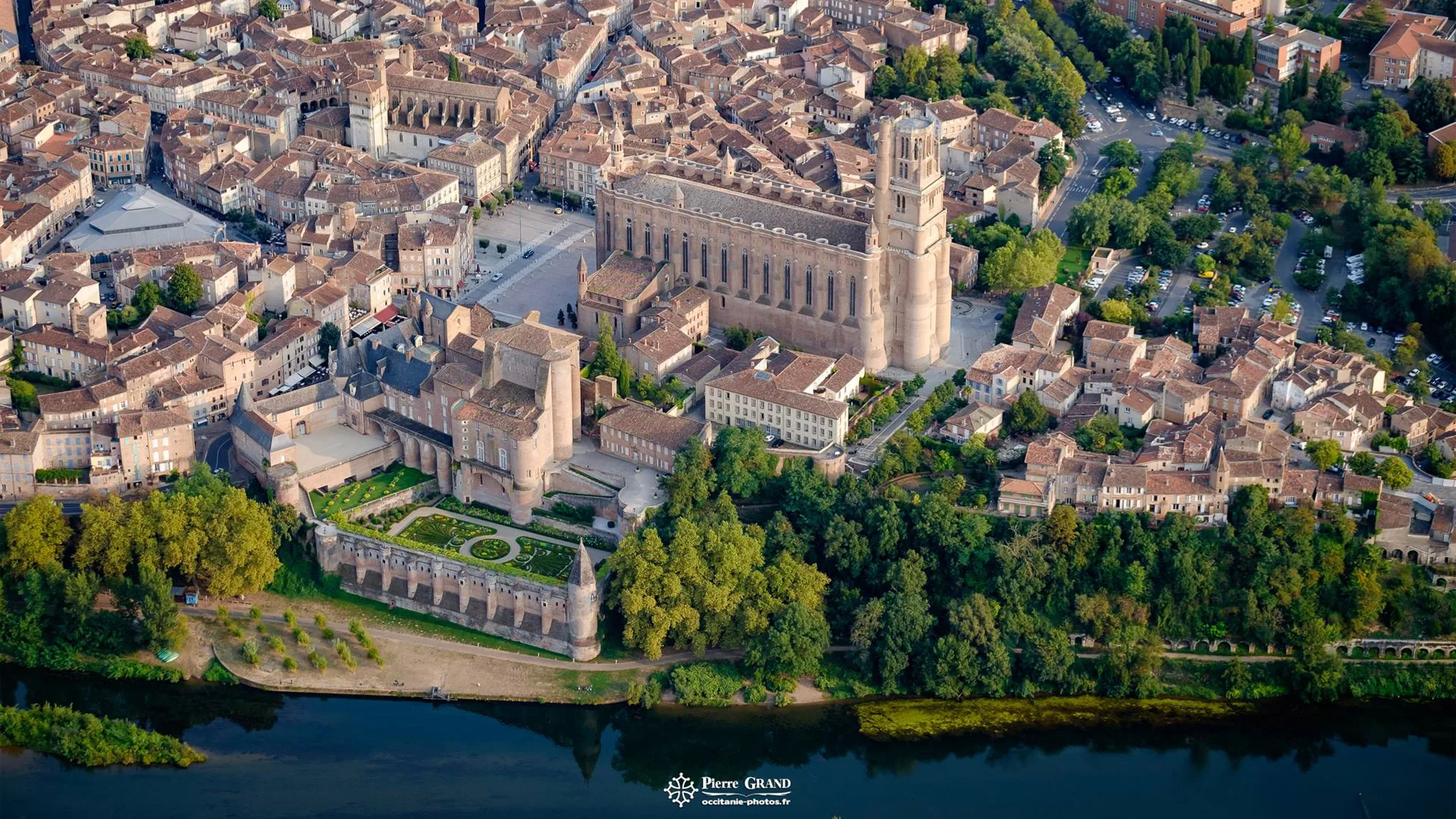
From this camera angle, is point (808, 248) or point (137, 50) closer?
point (808, 248)

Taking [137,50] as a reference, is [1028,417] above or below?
below

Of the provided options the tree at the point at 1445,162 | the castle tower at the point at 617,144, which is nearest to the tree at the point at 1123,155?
the tree at the point at 1445,162

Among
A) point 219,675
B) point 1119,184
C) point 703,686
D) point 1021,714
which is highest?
point 1119,184

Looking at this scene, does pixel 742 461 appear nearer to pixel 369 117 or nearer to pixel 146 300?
pixel 146 300

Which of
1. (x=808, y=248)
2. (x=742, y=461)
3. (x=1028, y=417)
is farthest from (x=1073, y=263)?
(x=742, y=461)

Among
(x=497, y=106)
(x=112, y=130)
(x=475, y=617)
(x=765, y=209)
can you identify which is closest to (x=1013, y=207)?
(x=765, y=209)

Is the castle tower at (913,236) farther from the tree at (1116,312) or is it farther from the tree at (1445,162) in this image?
the tree at (1445,162)

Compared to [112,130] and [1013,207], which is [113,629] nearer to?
[112,130]
